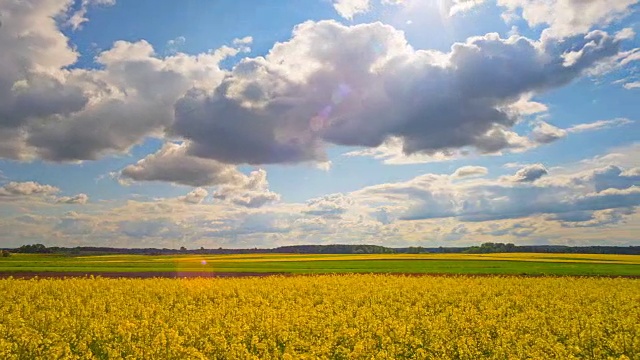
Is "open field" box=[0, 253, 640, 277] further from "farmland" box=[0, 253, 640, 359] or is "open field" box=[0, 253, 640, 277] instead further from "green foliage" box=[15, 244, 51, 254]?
"green foliage" box=[15, 244, 51, 254]

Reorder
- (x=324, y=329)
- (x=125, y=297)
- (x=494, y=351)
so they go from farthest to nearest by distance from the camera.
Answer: (x=125, y=297), (x=324, y=329), (x=494, y=351)

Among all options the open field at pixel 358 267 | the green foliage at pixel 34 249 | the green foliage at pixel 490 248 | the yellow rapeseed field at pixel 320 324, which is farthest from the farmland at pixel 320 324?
the green foliage at pixel 34 249

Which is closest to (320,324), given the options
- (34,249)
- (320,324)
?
(320,324)

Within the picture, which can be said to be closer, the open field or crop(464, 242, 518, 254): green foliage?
the open field

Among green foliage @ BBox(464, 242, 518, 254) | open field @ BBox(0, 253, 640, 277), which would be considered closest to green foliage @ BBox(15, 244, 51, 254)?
open field @ BBox(0, 253, 640, 277)

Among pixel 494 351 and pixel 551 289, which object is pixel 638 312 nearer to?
pixel 551 289

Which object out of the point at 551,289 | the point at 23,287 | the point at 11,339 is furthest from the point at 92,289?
the point at 551,289

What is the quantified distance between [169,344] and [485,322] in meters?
10.9

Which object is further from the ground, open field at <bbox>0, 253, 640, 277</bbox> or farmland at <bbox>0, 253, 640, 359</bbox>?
farmland at <bbox>0, 253, 640, 359</bbox>

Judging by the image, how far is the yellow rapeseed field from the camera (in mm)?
13016

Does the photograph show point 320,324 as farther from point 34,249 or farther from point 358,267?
point 34,249

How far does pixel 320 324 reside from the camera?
16.7 m

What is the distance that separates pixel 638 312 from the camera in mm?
21125

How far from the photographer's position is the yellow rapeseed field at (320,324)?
13016 millimetres
